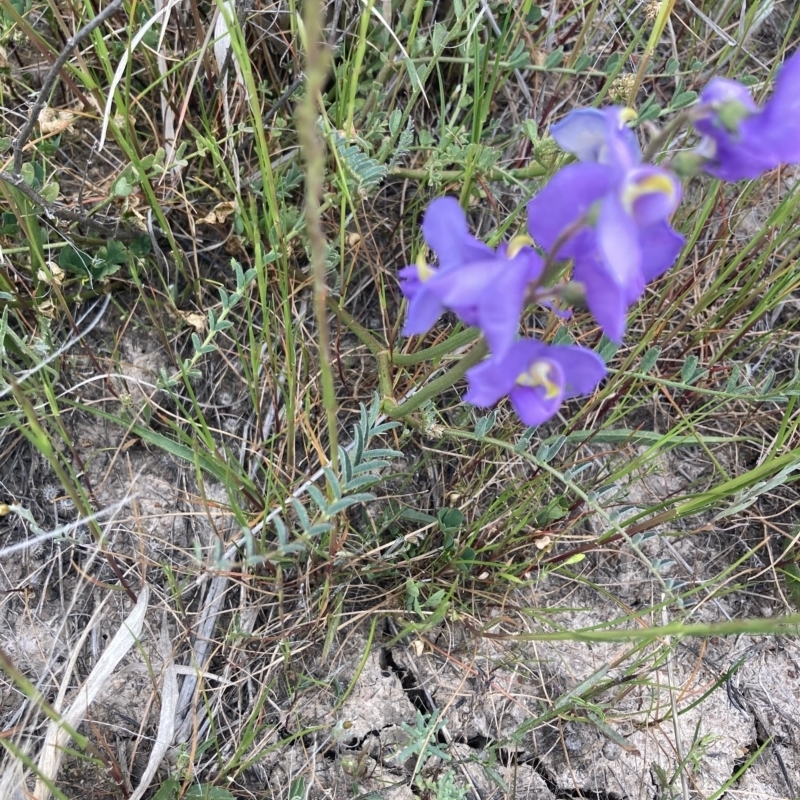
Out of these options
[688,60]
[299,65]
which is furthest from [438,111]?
[688,60]

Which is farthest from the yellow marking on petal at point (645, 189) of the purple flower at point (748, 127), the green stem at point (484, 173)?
the green stem at point (484, 173)

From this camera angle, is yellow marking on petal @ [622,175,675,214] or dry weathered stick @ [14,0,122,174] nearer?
yellow marking on petal @ [622,175,675,214]

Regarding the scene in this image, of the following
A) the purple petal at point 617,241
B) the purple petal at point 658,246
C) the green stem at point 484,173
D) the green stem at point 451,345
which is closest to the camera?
the purple petal at point 617,241

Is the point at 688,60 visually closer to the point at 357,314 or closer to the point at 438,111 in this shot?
the point at 438,111

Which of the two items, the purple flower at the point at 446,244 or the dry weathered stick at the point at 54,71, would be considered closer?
the purple flower at the point at 446,244

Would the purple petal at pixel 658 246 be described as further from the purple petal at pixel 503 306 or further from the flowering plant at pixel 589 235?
the purple petal at pixel 503 306

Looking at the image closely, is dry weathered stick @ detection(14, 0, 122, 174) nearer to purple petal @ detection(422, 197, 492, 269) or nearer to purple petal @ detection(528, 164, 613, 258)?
purple petal @ detection(422, 197, 492, 269)

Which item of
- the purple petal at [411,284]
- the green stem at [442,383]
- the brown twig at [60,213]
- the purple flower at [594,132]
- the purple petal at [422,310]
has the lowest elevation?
the green stem at [442,383]

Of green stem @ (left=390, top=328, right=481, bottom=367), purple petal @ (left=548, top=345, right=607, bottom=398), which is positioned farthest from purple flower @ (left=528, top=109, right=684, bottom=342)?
green stem @ (left=390, top=328, right=481, bottom=367)
